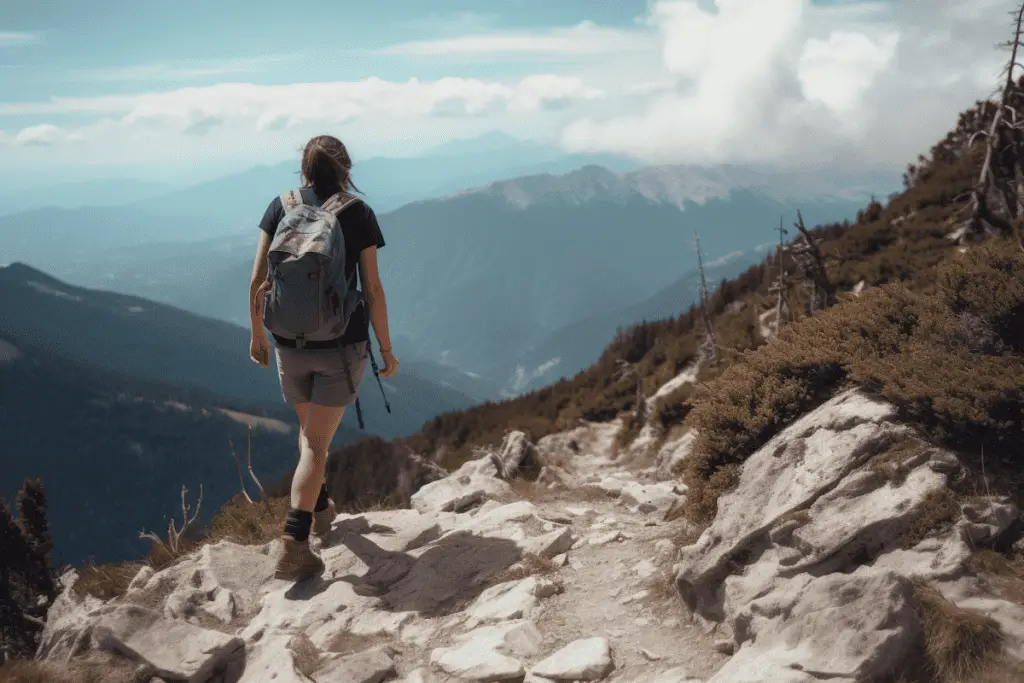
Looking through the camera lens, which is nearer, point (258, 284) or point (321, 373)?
point (321, 373)

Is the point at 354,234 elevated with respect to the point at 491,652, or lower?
elevated

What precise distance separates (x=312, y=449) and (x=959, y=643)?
421 centimetres

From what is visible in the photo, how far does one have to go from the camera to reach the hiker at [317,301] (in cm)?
443

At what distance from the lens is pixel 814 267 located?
42.1ft

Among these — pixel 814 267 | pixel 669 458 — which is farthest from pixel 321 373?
pixel 814 267

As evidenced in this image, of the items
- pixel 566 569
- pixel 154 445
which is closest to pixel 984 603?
pixel 566 569

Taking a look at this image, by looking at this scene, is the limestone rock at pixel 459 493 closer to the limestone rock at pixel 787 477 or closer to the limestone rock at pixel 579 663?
Result: the limestone rock at pixel 787 477

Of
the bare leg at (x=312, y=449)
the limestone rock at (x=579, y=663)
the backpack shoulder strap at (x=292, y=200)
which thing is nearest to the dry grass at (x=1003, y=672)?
the limestone rock at (x=579, y=663)

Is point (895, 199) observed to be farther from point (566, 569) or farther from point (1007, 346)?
point (566, 569)

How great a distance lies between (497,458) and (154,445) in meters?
196

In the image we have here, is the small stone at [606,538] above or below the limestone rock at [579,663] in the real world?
below

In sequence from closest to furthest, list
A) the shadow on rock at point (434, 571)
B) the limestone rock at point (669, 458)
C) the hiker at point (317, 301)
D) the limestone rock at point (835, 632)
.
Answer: the limestone rock at point (835, 632)
the hiker at point (317, 301)
the shadow on rock at point (434, 571)
the limestone rock at point (669, 458)

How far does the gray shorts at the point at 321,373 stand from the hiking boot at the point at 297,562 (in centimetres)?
127

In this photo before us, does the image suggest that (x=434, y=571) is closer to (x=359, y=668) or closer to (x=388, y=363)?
(x=359, y=668)
